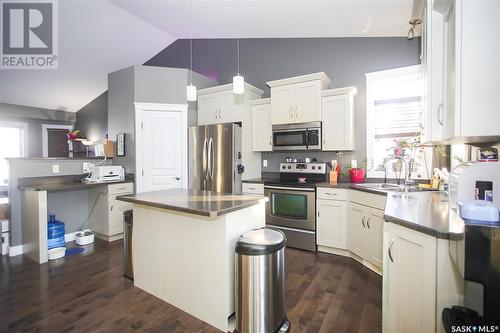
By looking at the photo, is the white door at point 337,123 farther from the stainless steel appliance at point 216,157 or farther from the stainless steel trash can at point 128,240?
the stainless steel trash can at point 128,240

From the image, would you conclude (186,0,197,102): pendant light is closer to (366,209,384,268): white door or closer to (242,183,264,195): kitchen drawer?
(242,183,264,195): kitchen drawer

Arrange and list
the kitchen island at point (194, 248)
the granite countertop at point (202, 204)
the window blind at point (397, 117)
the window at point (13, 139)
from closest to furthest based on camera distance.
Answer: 1. the granite countertop at point (202, 204)
2. the kitchen island at point (194, 248)
3. the window blind at point (397, 117)
4. the window at point (13, 139)

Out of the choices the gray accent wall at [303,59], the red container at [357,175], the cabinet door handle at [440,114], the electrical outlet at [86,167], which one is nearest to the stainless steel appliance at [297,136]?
the gray accent wall at [303,59]

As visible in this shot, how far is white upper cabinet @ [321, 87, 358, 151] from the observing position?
3379 mm

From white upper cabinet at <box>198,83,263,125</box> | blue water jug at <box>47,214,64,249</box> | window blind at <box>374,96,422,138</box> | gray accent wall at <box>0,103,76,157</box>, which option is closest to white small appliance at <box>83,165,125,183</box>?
blue water jug at <box>47,214,64,249</box>

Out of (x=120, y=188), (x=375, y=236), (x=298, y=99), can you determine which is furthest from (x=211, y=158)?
(x=375, y=236)

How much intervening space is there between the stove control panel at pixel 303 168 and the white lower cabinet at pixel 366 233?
73 cm

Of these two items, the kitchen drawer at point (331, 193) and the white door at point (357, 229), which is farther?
the kitchen drawer at point (331, 193)

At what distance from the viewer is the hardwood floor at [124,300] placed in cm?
190

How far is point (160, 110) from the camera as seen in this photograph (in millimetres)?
4156

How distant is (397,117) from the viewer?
3.37 meters

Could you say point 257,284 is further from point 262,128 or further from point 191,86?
point 262,128

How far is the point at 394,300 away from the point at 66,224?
4.38 meters

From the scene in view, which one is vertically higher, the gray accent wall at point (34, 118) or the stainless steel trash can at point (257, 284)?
the gray accent wall at point (34, 118)
